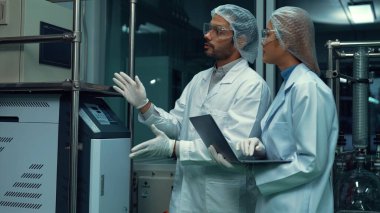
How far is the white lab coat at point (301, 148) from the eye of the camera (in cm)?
141

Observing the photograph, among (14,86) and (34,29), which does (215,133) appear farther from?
(34,29)

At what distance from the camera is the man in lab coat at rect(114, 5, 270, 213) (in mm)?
1742

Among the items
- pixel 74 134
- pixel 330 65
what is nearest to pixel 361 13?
pixel 330 65

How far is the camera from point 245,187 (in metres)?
1.77

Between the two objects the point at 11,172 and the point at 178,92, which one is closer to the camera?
the point at 11,172

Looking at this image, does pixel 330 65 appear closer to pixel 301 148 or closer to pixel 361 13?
pixel 301 148

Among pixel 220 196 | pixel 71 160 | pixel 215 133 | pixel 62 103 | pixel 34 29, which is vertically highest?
pixel 34 29

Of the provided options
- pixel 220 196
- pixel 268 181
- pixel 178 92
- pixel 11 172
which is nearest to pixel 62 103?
pixel 11 172

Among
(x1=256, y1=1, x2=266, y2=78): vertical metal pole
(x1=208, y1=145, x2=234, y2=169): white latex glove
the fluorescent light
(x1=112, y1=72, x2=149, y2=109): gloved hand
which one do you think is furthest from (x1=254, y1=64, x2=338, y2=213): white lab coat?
the fluorescent light

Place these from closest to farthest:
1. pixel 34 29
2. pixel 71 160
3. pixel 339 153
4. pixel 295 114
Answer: pixel 295 114
pixel 71 160
pixel 34 29
pixel 339 153

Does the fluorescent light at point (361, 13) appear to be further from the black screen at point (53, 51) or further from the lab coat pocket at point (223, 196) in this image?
the black screen at point (53, 51)

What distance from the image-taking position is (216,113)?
1.84 m

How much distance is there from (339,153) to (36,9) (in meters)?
1.51

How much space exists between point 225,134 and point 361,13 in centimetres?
177
